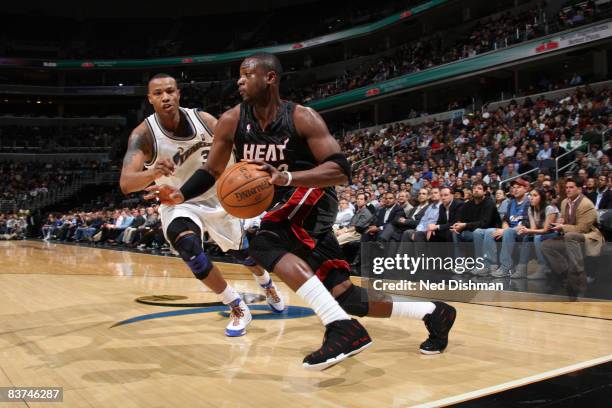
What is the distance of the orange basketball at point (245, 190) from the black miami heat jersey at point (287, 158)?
0.22 metres

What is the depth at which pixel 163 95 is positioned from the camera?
390 cm

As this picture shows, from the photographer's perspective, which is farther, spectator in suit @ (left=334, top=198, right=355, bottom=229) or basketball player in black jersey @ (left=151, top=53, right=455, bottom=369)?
spectator in suit @ (left=334, top=198, right=355, bottom=229)

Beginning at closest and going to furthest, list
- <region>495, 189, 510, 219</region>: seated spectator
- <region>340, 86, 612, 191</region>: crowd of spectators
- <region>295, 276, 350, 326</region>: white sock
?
<region>295, 276, 350, 326</region>: white sock < <region>495, 189, 510, 219</region>: seated spectator < <region>340, 86, 612, 191</region>: crowd of spectators

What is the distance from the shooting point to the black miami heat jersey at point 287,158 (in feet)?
9.29

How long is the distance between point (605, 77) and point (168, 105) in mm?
16446

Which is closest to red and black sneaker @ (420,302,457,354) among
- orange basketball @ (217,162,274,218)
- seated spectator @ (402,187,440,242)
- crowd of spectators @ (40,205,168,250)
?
orange basketball @ (217,162,274,218)

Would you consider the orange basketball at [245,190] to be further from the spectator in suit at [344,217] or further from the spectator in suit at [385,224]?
the spectator in suit at [344,217]

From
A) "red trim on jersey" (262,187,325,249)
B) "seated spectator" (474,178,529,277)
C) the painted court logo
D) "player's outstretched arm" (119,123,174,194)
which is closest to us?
"red trim on jersey" (262,187,325,249)

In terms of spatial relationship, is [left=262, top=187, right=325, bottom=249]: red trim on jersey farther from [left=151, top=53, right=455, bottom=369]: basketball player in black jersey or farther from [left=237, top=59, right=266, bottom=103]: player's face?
[left=237, top=59, right=266, bottom=103]: player's face

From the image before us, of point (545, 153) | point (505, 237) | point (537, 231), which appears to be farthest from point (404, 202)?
point (545, 153)

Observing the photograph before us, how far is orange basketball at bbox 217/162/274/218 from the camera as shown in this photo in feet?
8.43

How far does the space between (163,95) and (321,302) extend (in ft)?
7.04

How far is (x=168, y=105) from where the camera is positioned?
12.9 ft

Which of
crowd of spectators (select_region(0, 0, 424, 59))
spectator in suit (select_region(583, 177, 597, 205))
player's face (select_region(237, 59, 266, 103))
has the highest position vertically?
crowd of spectators (select_region(0, 0, 424, 59))
